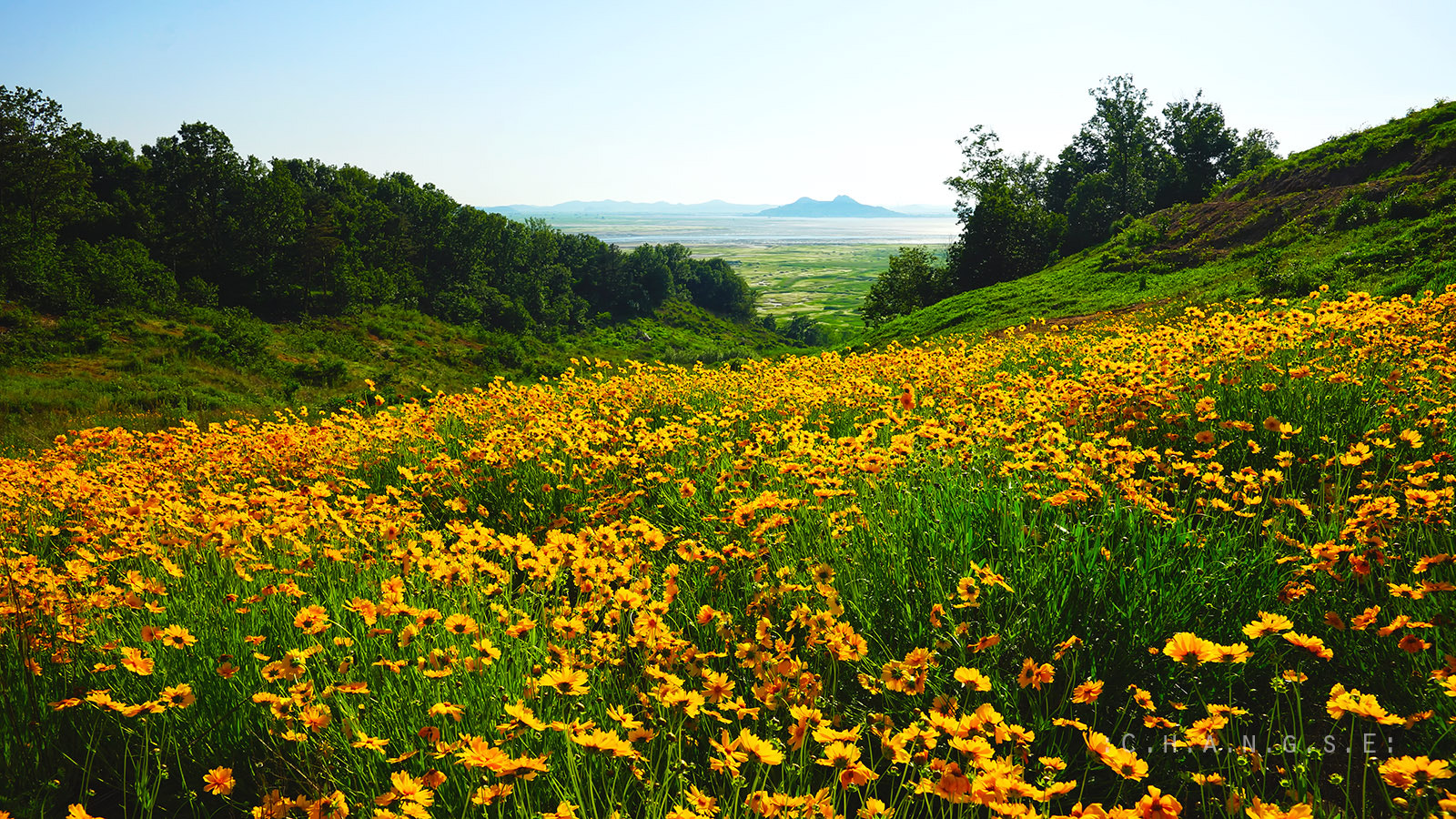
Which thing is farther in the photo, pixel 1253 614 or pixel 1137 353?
pixel 1137 353

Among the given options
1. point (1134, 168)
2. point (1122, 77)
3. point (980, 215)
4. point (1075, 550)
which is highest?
point (1122, 77)

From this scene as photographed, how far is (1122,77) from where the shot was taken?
58.6 meters

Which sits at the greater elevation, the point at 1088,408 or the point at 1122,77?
the point at 1122,77

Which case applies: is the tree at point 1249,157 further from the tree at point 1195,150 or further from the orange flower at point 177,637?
the orange flower at point 177,637

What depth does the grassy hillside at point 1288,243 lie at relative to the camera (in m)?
15.0

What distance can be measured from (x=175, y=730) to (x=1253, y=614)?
419cm

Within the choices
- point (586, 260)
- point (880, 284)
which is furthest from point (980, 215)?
point (586, 260)

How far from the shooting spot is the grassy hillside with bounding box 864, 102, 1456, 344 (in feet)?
49.1

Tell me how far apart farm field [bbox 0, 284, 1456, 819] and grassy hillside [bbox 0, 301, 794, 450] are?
549 inches

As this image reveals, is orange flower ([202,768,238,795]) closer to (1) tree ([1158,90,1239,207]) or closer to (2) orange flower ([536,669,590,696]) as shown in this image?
(2) orange flower ([536,669,590,696])

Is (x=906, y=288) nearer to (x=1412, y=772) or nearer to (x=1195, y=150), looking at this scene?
(x=1195, y=150)

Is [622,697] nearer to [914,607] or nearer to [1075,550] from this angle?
[914,607]

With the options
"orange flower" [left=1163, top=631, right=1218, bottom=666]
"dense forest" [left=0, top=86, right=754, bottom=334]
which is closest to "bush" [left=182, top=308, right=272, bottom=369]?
"dense forest" [left=0, top=86, right=754, bottom=334]

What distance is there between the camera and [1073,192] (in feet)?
174
